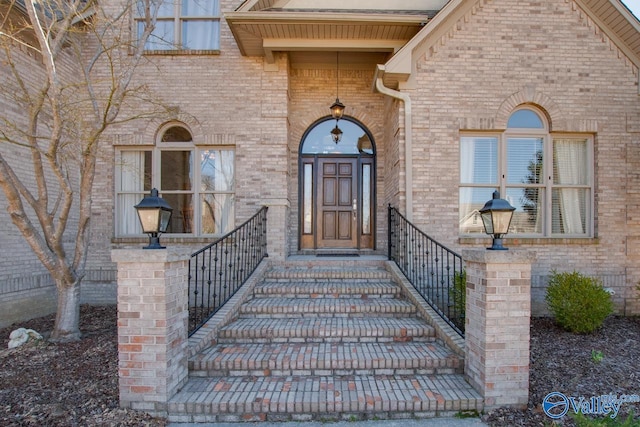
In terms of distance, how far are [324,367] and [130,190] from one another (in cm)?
536

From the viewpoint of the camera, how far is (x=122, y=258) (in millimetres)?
2920

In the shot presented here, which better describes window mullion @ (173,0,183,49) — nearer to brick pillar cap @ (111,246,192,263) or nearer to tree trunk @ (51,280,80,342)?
tree trunk @ (51,280,80,342)

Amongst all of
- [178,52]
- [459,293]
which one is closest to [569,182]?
[459,293]

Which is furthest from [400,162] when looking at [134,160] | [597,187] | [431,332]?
[134,160]

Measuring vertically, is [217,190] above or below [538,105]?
below

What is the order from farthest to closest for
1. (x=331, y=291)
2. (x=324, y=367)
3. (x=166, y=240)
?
(x=166, y=240) < (x=331, y=291) < (x=324, y=367)

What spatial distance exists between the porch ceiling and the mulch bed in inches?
203

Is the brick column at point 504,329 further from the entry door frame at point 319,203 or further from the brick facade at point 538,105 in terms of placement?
the entry door frame at point 319,203

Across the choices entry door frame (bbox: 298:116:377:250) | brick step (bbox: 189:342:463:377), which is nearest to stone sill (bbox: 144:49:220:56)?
entry door frame (bbox: 298:116:377:250)

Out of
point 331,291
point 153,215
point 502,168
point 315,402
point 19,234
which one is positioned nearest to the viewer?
point 315,402

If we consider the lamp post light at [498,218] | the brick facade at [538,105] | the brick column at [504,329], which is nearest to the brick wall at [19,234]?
the brick facade at [538,105]

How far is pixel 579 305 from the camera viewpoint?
4664 mm

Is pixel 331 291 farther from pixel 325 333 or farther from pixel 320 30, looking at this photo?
pixel 320 30

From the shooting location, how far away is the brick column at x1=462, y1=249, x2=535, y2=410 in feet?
9.64
